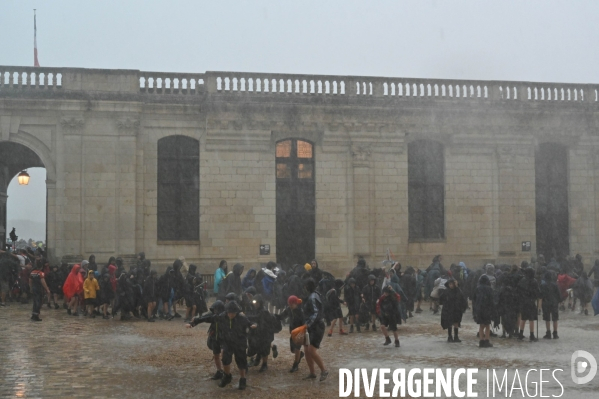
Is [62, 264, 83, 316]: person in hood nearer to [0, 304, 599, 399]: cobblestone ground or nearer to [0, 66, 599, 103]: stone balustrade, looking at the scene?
[0, 304, 599, 399]: cobblestone ground

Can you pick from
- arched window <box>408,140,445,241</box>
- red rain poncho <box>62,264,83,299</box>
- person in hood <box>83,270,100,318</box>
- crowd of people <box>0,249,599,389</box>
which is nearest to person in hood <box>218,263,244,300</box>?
crowd of people <box>0,249,599,389</box>

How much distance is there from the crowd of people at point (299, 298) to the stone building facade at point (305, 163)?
178 inches

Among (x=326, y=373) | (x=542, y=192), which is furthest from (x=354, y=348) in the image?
(x=542, y=192)

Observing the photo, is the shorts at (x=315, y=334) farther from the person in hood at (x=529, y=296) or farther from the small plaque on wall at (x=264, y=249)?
the small plaque on wall at (x=264, y=249)

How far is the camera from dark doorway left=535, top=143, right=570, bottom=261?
28.6 meters

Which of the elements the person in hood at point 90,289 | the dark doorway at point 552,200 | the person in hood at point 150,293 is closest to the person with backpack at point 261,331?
the person in hood at point 150,293

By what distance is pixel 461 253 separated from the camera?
1089 inches

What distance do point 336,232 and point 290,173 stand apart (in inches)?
114

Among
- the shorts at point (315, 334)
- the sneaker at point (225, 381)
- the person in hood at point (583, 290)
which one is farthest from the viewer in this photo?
the person in hood at point (583, 290)

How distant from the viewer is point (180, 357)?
1269cm

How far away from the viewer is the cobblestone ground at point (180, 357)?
10148mm

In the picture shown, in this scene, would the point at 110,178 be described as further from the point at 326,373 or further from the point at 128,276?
the point at 326,373

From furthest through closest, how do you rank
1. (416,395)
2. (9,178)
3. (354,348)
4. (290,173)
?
1. (9,178)
2. (290,173)
3. (354,348)
4. (416,395)

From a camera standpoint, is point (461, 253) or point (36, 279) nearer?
point (36, 279)
